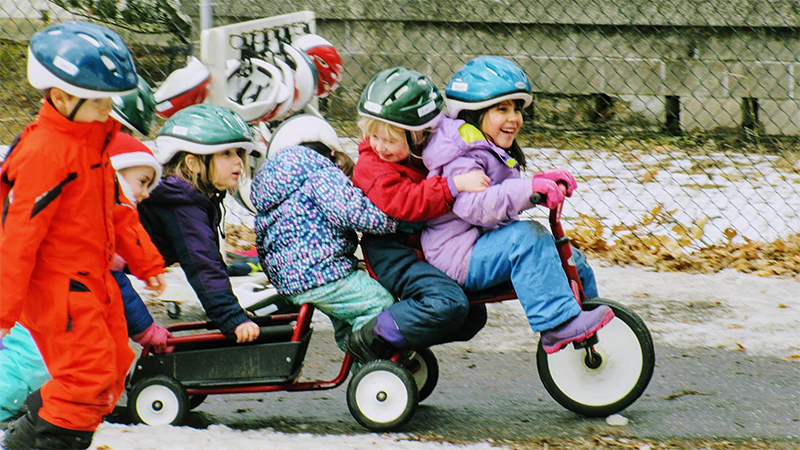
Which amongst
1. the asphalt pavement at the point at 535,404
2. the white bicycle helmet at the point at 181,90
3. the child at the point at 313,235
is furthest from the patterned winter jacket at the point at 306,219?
the white bicycle helmet at the point at 181,90

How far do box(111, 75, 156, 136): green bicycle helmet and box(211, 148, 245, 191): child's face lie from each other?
0.34 meters

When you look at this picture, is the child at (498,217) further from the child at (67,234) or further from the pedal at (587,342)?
the child at (67,234)

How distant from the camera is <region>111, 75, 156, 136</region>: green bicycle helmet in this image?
4.04m

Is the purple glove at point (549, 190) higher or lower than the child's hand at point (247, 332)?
higher

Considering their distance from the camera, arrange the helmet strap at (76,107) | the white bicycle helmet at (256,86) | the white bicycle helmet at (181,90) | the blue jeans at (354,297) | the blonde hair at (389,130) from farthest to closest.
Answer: the white bicycle helmet at (256,86), the white bicycle helmet at (181,90), the blue jeans at (354,297), the blonde hair at (389,130), the helmet strap at (76,107)

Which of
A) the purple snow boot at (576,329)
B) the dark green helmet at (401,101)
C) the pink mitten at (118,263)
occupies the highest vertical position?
the dark green helmet at (401,101)

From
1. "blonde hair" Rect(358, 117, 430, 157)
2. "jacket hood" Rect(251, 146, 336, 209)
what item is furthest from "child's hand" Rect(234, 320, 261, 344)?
"blonde hair" Rect(358, 117, 430, 157)

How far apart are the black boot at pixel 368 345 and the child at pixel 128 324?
720 millimetres

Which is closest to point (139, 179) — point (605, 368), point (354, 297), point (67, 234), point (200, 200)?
point (200, 200)

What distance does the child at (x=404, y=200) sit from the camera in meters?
3.84

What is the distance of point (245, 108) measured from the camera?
5.30 m

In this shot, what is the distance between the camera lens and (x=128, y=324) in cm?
397

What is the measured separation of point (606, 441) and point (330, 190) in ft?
4.43

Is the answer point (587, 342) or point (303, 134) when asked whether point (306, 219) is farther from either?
point (587, 342)
